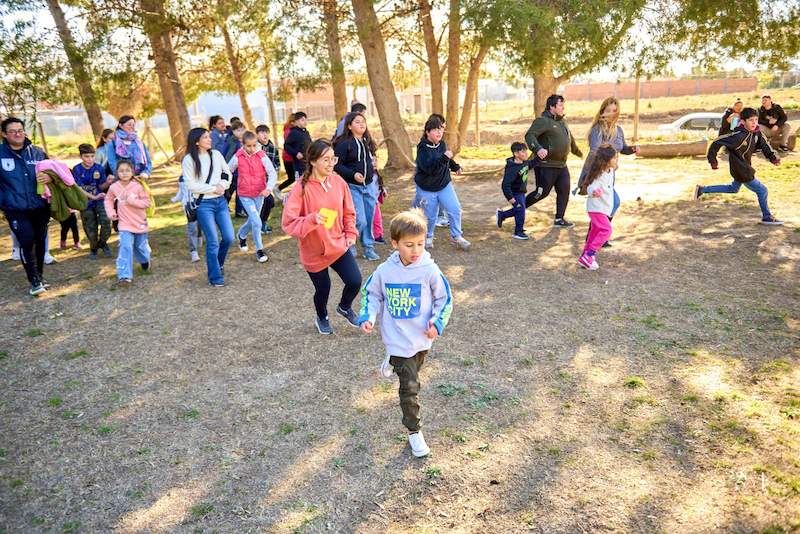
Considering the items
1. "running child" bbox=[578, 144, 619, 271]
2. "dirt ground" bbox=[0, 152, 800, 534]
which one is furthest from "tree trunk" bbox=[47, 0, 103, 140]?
"running child" bbox=[578, 144, 619, 271]

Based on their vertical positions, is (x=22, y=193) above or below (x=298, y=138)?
below

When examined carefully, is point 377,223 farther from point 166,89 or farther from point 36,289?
point 166,89

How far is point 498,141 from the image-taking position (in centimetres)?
2558

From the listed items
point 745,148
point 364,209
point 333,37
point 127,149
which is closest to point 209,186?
point 364,209

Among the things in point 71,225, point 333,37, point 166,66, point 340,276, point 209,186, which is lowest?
point 340,276

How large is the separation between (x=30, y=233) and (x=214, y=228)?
1994 mm

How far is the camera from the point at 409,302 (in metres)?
3.48

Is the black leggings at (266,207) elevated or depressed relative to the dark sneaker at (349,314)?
elevated

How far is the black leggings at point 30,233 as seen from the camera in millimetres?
6684

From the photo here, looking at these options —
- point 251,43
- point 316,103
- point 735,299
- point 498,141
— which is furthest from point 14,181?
point 316,103

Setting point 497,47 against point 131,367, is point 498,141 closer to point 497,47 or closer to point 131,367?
point 497,47

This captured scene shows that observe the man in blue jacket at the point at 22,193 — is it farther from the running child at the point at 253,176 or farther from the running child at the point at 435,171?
the running child at the point at 435,171

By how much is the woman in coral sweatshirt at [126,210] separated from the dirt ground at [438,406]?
12.2 inches

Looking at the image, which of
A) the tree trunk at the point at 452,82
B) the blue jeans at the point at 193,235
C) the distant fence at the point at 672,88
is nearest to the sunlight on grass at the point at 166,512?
the blue jeans at the point at 193,235
